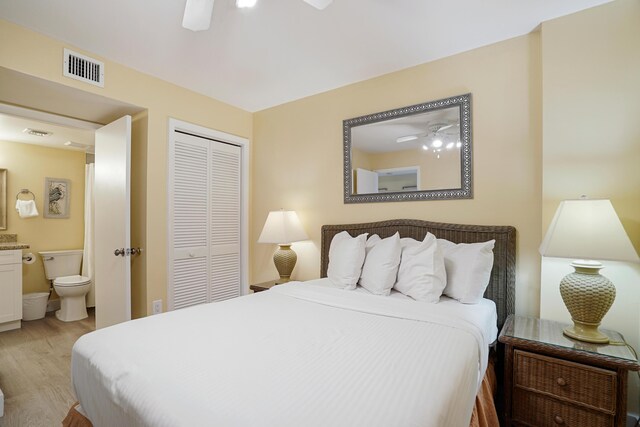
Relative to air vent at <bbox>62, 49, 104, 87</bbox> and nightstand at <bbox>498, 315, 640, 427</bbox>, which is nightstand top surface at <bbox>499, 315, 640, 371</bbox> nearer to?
nightstand at <bbox>498, 315, 640, 427</bbox>

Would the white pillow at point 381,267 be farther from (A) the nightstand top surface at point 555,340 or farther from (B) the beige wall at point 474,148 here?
(A) the nightstand top surface at point 555,340

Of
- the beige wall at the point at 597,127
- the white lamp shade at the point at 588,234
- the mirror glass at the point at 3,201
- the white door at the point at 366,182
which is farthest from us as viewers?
the mirror glass at the point at 3,201

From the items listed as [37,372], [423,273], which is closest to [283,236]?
[423,273]

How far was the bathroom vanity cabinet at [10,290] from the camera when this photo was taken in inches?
132

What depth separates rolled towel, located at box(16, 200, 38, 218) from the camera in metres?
3.93

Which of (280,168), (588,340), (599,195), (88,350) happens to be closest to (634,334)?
(588,340)

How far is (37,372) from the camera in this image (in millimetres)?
2445

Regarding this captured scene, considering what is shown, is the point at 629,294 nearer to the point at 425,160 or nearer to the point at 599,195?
the point at 599,195

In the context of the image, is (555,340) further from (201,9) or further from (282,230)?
(201,9)

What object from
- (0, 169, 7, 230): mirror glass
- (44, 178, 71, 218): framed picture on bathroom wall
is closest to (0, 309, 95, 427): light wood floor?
(0, 169, 7, 230): mirror glass

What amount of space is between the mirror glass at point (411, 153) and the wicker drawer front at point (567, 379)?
3.64ft

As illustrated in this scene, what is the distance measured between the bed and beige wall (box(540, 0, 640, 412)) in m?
0.64

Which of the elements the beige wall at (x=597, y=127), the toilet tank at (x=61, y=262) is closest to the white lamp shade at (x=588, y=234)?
the beige wall at (x=597, y=127)

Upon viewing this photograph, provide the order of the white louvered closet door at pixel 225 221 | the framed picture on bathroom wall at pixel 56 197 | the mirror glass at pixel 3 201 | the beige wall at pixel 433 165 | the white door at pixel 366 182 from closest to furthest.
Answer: the beige wall at pixel 433 165 → the white door at pixel 366 182 → the white louvered closet door at pixel 225 221 → the mirror glass at pixel 3 201 → the framed picture on bathroom wall at pixel 56 197
